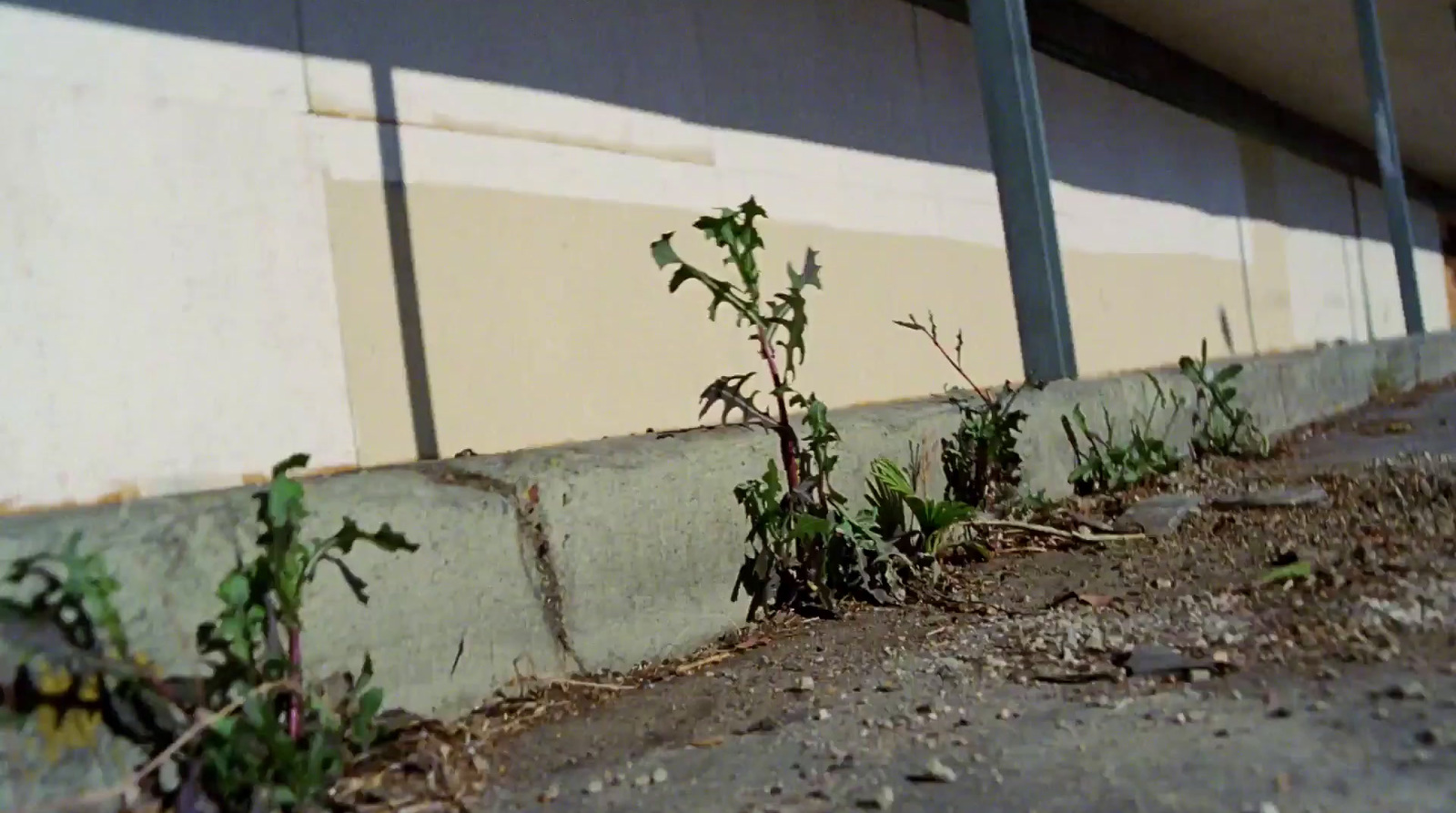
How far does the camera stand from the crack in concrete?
5.63ft

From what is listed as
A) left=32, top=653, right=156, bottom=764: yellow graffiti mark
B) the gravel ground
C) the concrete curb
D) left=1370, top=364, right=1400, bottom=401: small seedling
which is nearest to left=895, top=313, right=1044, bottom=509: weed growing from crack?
the concrete curb

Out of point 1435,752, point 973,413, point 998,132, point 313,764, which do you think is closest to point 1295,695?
point 1435,752

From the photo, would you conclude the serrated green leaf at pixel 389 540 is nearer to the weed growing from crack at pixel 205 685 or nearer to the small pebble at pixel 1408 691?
the weed growing from crack at pixel 205 685

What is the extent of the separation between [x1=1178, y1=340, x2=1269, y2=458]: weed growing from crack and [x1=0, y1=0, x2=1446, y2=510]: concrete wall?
0.83m

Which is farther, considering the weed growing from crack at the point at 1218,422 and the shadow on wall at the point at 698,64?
the weed growing from crack at the point at 1218,422

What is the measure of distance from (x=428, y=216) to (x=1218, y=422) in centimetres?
245

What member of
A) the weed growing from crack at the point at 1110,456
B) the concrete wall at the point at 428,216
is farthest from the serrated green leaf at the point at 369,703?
the weed growing from crack at the point at 1110,456

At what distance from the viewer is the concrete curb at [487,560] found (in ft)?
4.27

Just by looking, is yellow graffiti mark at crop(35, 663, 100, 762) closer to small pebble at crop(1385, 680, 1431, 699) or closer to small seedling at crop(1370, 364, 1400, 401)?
small pebble at crop(1385, 680, 1431, 699)

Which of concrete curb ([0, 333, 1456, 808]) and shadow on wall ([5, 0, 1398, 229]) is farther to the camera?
shadow on wall ([5, 0, 1398, 229])

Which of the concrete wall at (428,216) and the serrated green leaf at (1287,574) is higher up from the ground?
the concrete wall at (428,216)

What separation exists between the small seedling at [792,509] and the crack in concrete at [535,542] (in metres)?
0.37

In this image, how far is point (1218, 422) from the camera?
3656 millimetres

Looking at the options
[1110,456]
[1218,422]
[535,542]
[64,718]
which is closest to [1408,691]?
[535,542]
